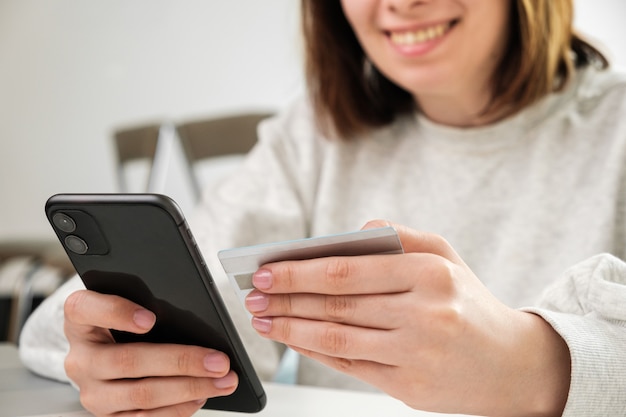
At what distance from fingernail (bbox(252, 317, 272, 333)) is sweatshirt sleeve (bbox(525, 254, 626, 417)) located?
19 cm

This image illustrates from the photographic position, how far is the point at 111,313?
Answer: 0.55m

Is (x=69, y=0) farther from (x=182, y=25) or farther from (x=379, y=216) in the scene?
(x=379, y=216)

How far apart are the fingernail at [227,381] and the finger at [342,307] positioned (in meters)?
0.09

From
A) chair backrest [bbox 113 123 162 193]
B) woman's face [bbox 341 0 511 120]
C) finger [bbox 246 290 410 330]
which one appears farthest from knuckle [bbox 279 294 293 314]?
chair backrest [bbox 113 123 162 193]

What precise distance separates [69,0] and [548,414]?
2752mm

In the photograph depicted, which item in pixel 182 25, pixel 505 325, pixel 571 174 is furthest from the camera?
pixel 182 25

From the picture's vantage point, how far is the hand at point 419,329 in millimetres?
454

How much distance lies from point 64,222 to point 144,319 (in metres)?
0.09

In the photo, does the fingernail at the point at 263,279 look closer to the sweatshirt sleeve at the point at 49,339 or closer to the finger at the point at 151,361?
the finger at the point at 151,361

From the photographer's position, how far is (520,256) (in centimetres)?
86

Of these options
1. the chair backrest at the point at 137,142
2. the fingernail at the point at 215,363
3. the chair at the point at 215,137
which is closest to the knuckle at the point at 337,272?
the fingernail at the point at 215,363

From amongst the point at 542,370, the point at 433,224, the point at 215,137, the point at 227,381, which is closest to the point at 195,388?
the point at 227,381

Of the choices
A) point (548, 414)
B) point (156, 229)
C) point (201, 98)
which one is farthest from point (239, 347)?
point (201, 98)

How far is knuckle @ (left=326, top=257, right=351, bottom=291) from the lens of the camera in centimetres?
46
